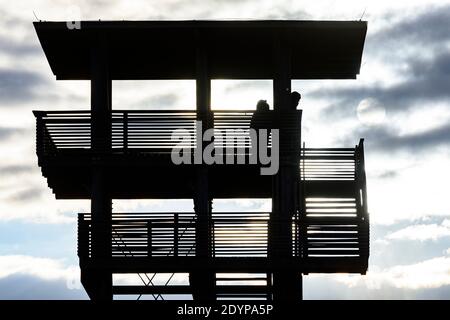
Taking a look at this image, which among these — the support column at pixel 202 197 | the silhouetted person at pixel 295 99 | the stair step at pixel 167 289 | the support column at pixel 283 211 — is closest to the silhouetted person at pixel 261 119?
the support column at pixel 283 211

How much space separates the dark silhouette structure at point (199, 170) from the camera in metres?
34.7

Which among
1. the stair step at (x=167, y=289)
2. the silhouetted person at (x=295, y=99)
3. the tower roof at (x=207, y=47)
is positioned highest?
the tower roof at (x=207, y=47)

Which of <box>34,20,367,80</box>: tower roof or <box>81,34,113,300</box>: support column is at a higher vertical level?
<box>34,20,367,80</box>: tower roof

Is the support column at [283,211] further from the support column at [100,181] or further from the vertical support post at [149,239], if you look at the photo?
the support column at [100,181]

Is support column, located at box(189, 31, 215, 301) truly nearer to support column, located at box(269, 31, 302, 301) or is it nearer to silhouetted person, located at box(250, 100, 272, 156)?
silhouetted person, located at box(250, 100, 272, 156)

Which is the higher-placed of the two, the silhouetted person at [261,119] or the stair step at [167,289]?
the silhouetted person at [261,119]

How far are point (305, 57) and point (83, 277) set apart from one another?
416 inches

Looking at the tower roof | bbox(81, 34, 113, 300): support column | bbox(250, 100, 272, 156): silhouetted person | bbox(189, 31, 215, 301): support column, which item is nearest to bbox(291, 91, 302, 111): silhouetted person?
bbox(250, 100, 272, 156): silhouetted person

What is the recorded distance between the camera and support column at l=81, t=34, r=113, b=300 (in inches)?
1366

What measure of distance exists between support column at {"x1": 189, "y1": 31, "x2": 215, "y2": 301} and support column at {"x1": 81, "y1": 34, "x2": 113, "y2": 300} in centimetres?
262

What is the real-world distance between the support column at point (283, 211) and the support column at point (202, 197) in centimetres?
192
